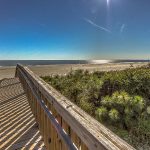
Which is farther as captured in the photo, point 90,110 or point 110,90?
point 110,90

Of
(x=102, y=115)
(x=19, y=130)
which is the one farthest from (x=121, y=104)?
(x=19, y=130)

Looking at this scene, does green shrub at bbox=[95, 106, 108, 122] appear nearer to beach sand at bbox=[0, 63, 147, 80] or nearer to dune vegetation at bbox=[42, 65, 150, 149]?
dune vegetation at bbox=[42, 65, 150, 149]

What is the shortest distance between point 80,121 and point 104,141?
408 millimetres

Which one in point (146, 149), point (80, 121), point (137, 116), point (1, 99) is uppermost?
point (80, 121)

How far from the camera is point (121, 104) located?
9.67 metres

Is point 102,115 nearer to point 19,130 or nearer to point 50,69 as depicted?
point 19,130

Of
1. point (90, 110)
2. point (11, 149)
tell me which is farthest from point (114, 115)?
point (11, 149)

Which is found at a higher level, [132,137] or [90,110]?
[90,110]

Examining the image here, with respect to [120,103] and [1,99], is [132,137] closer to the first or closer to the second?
[120,103]

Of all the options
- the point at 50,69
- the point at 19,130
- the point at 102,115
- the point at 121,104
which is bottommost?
the point at 50,69

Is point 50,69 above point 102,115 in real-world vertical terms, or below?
below

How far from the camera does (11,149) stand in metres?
3.49

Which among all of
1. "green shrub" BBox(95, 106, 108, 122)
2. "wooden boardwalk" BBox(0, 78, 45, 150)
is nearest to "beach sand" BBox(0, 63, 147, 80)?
"green shrub" BBox(95, 106, 108, 122)

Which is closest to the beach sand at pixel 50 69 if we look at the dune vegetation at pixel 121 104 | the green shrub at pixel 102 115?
the dune vegetation at pixel 121 104
